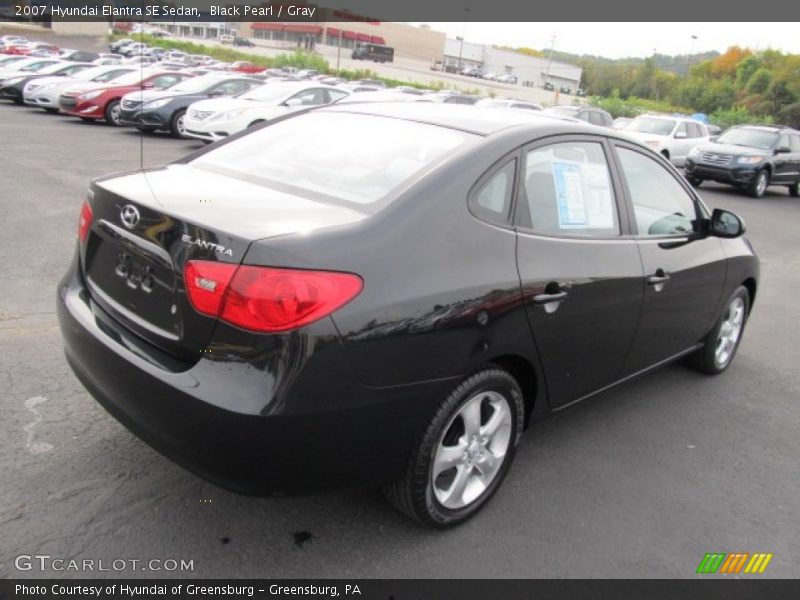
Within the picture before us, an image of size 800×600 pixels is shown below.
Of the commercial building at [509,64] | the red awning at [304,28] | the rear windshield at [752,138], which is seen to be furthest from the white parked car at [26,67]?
the commercial building at [509,64]

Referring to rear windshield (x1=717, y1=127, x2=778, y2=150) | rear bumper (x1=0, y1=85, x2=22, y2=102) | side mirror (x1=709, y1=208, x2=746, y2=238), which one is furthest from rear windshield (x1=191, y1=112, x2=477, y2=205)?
rear bumper (x1=0, y1=85, x2=22, y2=102)

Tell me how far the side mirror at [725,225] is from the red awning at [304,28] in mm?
103154

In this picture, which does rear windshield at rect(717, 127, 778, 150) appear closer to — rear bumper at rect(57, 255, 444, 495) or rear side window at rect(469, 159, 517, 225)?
rear side window at rect(469, 159, 517, 225)

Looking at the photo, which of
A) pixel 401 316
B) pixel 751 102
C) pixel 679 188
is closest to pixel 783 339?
pixel 679 188

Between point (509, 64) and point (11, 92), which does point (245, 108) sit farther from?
point (509, 64)

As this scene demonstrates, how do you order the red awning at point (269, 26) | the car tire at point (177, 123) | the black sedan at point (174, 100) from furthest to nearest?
the red awning at point (269, 26)
the car tire at point (177, 123)
the black sedan at point (174, 100)

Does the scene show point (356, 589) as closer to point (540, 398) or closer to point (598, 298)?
point (540, 398)

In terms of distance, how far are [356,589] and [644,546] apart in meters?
1.23

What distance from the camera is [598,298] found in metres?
3.21

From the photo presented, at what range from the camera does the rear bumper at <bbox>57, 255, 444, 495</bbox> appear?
2.21 metres

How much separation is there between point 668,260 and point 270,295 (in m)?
2.43

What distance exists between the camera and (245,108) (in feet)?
48.4

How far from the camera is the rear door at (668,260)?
12.0 feet

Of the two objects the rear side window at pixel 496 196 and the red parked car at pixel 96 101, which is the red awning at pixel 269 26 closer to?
the red parked car at pixel 96 101
